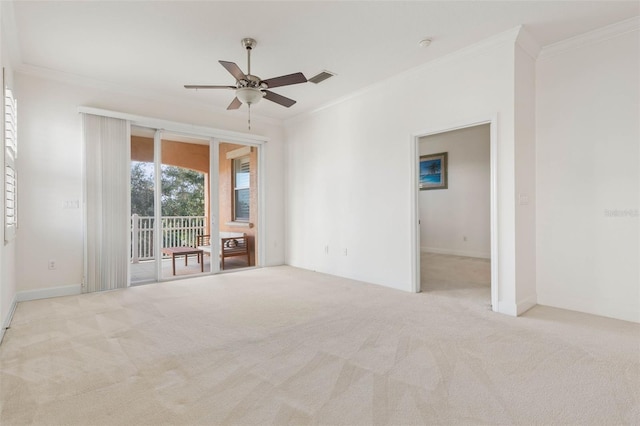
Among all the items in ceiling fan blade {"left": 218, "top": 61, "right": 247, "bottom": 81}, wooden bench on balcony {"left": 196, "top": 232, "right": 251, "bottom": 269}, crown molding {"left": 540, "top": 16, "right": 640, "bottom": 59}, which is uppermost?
crown molding {"left": 540, "top": 16, "right": 640, "bottom": 59}

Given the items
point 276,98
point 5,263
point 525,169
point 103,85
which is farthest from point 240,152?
point 525,169

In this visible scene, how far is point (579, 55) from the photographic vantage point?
11.4ft

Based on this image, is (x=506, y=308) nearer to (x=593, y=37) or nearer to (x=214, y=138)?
(x=593, y=37)

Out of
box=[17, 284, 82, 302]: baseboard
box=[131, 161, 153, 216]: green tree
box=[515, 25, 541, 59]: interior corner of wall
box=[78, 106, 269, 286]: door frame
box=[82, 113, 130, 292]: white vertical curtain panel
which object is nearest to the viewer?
box=[515, 25, 541, 59]: interior corner of wall

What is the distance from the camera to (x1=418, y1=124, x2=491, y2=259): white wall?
6910mm

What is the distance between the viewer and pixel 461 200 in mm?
7328

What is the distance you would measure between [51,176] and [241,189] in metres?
2.98

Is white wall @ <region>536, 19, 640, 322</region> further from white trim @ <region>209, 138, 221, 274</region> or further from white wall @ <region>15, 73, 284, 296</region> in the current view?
white wall @ <region>15, 73, 284, 296</region>

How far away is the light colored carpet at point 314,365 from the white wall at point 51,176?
0.59 meters

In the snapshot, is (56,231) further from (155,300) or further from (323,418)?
(323,418)

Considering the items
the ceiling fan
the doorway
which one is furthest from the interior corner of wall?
the doorway

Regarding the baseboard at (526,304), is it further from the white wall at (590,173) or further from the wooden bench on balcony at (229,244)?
the wooden bench on balcony at (229,244)

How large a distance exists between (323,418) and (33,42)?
4.63 metres

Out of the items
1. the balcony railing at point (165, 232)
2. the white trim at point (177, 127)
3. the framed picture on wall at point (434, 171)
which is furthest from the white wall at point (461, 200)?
the balcony railing at point (165, 232)
